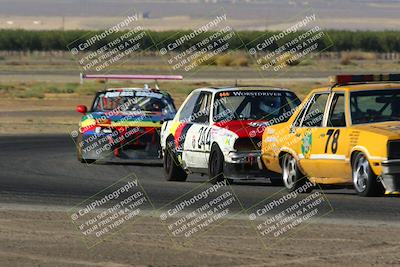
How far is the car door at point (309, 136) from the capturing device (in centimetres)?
1585

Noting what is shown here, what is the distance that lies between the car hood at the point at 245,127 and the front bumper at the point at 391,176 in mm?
3467

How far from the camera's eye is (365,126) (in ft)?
49.4

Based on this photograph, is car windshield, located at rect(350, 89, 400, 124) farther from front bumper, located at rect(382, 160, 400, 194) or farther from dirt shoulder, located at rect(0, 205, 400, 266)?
dirt shoulder, located at rect(0, 205, 400, 266)

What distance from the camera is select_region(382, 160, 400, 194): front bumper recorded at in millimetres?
14141

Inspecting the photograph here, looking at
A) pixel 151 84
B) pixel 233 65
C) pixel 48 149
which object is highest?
pixel 48 149

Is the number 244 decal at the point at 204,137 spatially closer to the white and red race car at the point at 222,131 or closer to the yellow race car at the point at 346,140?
the white and red race car at the point at 222,131

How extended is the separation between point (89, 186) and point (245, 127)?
96.9 inches

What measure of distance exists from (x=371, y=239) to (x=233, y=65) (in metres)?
105

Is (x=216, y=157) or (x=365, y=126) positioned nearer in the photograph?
(x=365, y=126)

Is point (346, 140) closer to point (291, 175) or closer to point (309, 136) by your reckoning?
point (309, 136)

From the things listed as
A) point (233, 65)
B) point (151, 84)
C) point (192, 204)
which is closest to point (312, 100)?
point (192, 204)

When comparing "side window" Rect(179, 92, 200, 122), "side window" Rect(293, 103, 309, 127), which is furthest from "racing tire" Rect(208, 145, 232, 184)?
"side window" Rect(293, 103, 309, 127)

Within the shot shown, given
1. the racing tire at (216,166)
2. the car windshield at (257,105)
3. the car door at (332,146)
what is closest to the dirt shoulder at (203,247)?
the car door at (332,146)

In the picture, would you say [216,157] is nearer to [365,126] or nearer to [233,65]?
[365,126]
